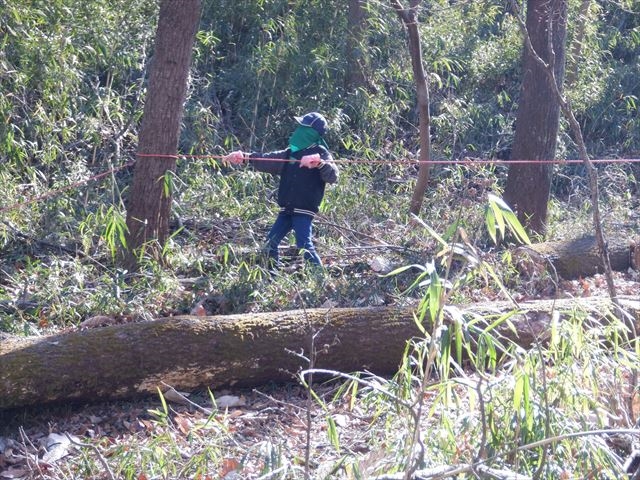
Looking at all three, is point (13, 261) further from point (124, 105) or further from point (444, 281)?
point (444, 281)

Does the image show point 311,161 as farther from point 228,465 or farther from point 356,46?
point 356,46

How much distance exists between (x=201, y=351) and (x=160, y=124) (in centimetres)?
256

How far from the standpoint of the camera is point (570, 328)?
406 cm

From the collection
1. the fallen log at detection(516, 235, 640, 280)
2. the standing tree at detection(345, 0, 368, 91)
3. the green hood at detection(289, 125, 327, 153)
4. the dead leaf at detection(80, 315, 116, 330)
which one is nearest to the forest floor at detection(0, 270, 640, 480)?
the dead leaf at detection(80, 315, 116, 330)

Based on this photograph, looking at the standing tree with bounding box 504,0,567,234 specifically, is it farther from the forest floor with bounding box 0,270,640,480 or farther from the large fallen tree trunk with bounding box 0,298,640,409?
the forest floor with bounding box 0,270,640,480

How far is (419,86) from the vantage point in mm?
9141

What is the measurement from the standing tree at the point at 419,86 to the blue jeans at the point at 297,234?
161cm

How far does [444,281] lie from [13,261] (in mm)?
5217

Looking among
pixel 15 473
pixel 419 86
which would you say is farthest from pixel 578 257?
pixel 15 473

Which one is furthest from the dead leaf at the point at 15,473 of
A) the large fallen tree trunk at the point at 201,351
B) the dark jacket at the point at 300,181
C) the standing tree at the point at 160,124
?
the dark jacket at the point at 300,181

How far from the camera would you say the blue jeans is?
757 centimetres

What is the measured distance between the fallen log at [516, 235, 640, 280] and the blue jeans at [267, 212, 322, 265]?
182 centimetres

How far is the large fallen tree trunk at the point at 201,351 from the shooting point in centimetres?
521

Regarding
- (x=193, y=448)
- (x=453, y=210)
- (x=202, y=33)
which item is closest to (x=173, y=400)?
(x=193, y=448)
